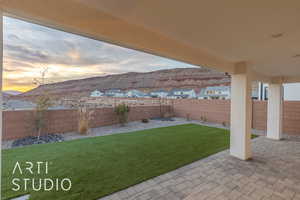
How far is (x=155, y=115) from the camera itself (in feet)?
32.2

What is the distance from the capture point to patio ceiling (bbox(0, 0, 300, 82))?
1.38 m

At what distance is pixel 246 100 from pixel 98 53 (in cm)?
551

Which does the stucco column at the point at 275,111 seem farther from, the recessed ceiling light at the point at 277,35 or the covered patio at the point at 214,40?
the recessed ceiling light at the point at 277,35

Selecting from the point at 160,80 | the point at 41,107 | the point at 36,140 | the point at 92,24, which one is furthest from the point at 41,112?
the point at 160,80

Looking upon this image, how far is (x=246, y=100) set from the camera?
3.57 m

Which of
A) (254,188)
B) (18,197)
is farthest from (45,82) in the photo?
(254,188)

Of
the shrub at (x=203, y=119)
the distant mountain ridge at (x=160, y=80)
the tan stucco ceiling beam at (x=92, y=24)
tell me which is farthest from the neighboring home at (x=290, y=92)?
the tan stucco ceiling beam at (x=92, y=24)

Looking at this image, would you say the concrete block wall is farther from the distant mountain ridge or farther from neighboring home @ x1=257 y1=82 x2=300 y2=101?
neighboring home @ x1=257 y1=82 x2=300 y2=101

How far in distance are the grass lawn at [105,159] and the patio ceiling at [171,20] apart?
2.17m

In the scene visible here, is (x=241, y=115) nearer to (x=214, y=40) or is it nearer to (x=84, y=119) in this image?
(x=214, y=40)

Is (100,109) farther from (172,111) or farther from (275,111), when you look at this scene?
(275,111)

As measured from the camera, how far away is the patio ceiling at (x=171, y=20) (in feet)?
4.52

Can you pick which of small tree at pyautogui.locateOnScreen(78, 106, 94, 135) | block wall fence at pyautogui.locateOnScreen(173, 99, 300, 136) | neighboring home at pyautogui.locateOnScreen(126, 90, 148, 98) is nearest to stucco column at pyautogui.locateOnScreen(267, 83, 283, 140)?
block wall fence at pyautogui.locateOnScreen(173, 99, 300, 136)

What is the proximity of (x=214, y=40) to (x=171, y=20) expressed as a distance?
90 cm
